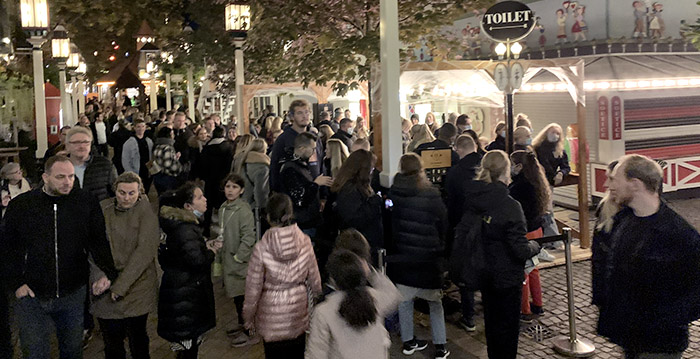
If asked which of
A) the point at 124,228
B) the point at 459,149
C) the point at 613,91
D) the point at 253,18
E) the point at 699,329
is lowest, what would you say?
the point at 699,329

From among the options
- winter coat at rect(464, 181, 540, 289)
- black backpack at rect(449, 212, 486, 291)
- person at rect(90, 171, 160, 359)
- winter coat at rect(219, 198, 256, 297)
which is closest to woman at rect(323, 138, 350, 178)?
winter coat at rect(219, 198, 256, 297)

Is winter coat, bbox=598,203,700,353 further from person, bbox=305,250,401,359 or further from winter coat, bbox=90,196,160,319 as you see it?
winter coat, bbox=90,196,160,319

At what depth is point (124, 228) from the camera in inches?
203

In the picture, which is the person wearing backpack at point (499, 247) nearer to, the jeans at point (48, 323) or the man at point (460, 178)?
the man at point (460, 178)

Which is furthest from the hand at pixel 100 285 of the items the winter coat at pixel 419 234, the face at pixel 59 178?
the winter coat at pixel 419 234

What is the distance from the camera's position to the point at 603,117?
567 inches

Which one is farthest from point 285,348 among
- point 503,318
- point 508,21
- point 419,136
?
point 508,21

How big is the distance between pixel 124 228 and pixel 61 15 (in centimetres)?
1405

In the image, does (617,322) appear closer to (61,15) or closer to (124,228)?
(124,228)

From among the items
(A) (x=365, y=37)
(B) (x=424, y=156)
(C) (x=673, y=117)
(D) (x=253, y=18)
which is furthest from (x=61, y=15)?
(C) (x=673, y=117)

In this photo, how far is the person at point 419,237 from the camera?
19.7 ft

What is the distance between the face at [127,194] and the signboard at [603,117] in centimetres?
1182

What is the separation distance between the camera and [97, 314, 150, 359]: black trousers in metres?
5.26

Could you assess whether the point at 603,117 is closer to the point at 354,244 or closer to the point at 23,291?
the point at 354,244
